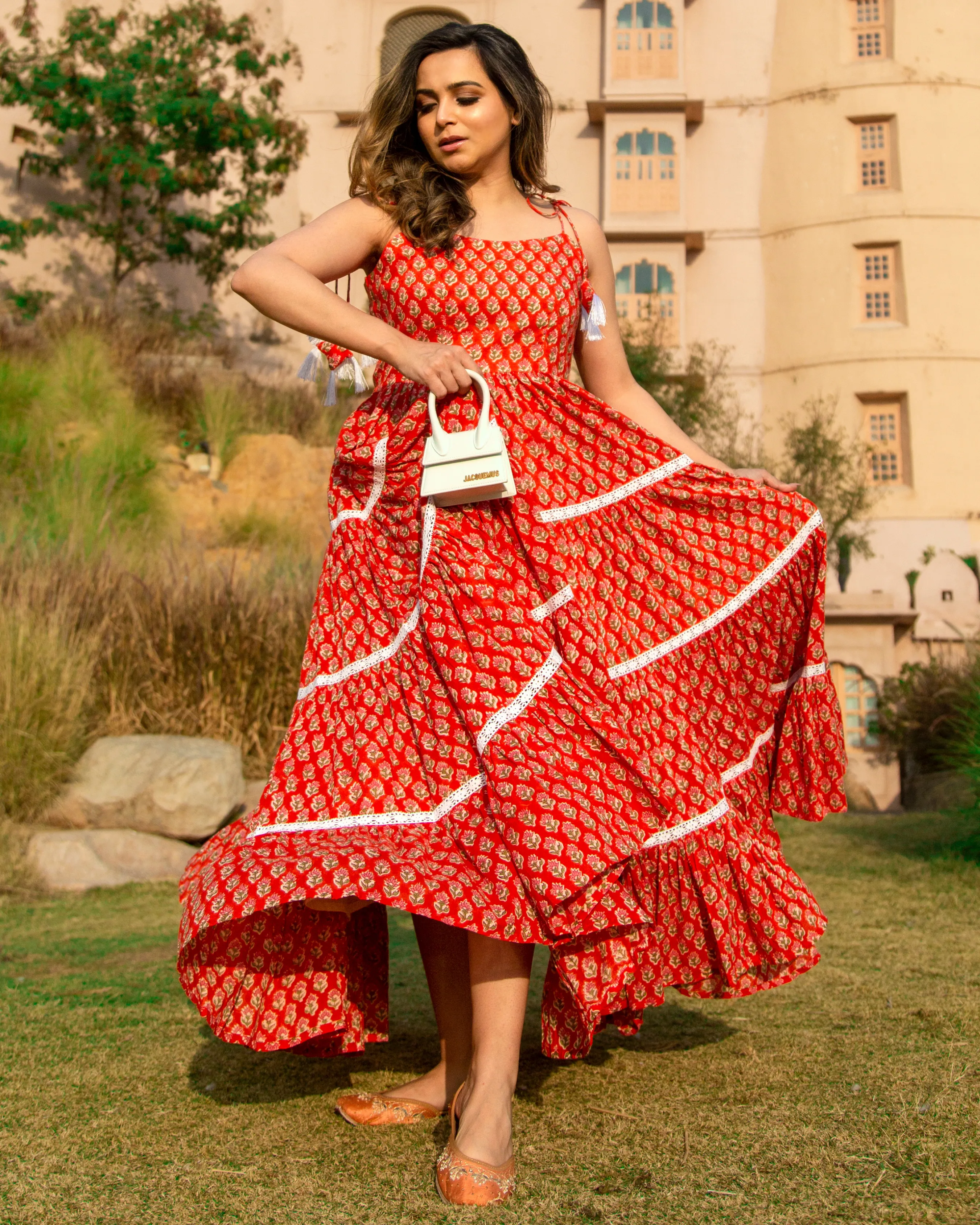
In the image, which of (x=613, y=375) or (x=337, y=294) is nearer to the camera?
(x=337, y=294)

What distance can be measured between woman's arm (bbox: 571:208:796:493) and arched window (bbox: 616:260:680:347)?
2105 centimetres

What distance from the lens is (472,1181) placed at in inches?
75.1

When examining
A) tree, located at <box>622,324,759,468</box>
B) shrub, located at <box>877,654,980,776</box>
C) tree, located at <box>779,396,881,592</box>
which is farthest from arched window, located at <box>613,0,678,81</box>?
shrub, located at <box>877,654,980,776</box>

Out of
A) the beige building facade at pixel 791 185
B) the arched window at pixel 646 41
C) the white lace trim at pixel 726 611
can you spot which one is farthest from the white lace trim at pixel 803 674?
the arched window at pixel 646 41

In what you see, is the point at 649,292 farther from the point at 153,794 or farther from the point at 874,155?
the point at 153,794

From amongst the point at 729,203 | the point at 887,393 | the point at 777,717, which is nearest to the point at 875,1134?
the point at 777,717

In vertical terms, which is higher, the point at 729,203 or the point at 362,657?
the point at 729,203

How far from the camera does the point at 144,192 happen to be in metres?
18.0

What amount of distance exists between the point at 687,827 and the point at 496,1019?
487mm

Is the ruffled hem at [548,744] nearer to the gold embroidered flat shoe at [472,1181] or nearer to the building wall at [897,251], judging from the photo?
the gold embroidered flat shoe at [472,1181]

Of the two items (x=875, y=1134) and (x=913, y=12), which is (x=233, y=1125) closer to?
(x=875, y=1134)

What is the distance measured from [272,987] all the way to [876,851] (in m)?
4.47

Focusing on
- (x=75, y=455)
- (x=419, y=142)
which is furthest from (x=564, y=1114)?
(x=75, y=455)

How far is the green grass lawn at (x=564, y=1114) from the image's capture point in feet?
6.19
